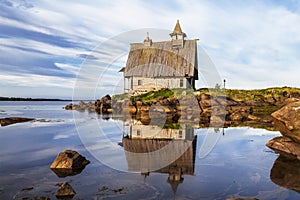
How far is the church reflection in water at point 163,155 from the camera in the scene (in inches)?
468

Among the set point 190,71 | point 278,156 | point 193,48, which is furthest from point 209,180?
point 193,48

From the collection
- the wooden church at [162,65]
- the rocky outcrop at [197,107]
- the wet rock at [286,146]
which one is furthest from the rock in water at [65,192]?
the wooden church at [162,65]

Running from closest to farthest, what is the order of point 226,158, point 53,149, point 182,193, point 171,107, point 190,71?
point 182,193 → point 226,158 → point 53,149 → point 171,107 → point 190,71

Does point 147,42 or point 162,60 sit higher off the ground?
point 147,42

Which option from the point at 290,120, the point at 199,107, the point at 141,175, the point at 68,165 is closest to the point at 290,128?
the point at 290,120

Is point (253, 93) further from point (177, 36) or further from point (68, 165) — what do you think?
point (68, 165)

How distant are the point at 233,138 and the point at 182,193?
14.1m

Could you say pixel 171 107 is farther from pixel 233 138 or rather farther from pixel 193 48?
pixel 233 138

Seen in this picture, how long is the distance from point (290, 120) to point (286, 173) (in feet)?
16.8

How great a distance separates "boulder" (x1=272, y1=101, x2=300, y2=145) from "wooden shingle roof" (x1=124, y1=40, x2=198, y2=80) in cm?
3598

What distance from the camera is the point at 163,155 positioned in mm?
14930

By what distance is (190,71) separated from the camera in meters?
52.4

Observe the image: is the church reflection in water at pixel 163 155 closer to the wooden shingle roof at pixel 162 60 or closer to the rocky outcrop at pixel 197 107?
the rocky outcrop at pixel 197 107

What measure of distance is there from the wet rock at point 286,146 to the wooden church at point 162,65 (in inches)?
1381
